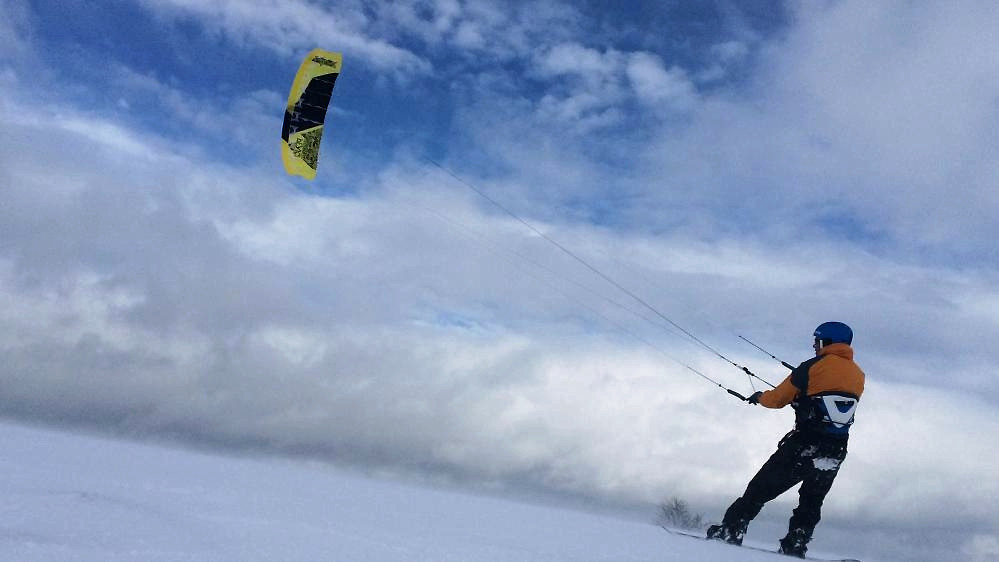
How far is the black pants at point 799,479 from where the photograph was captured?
9.38 meters

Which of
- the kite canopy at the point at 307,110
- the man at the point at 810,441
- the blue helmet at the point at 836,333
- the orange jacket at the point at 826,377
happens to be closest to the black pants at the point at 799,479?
the man at the point at 810,441

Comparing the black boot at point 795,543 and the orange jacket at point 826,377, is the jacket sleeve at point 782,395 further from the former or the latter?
the black boot at point 795,543

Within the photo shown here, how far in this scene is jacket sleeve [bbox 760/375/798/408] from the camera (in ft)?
32.0

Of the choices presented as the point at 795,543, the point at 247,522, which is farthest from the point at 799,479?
the point at 247,522

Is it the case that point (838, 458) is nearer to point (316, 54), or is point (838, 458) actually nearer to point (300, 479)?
point (300, 479)

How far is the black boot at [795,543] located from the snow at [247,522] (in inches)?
52.7

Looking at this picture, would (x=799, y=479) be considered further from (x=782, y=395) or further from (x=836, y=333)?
(x=836, y=333)

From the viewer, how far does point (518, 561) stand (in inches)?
185

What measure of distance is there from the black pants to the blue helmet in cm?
144

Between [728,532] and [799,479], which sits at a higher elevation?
[799,479]

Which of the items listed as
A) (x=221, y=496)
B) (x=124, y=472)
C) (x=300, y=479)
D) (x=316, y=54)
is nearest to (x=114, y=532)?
(x=221, y=496)

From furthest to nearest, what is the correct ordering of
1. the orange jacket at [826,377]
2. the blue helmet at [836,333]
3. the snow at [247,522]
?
the blue helmet at [836,333] → the orange jacket at [826,377] → the snow at [247,522]

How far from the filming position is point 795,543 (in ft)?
30.8

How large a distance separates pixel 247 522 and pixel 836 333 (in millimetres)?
8519
